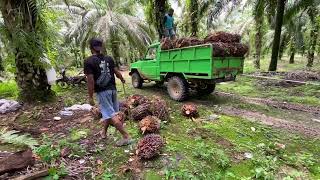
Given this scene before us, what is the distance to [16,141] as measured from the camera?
376cm

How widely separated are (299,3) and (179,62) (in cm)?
1028

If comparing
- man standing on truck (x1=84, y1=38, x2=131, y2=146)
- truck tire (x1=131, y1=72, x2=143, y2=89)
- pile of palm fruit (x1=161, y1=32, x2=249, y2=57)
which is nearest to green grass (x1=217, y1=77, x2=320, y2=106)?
pile of palm fruit (x1=161, y1=32, x2=249, y2=57)

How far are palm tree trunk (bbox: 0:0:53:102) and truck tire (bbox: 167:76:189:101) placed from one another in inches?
151

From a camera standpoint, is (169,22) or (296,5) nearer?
(169,22)

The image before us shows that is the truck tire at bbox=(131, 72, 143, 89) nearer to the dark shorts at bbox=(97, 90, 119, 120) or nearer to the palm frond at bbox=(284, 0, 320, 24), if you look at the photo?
the dark shorts at bbox=(97, 90, 119, 120)

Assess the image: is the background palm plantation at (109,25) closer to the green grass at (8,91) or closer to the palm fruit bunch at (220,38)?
the green grass at (8,91)

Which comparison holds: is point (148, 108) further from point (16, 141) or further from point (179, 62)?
point (16, 141)

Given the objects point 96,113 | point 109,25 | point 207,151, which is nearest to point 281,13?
point 109,25

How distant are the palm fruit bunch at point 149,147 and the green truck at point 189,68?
12.6 ft

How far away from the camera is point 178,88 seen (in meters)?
9.61

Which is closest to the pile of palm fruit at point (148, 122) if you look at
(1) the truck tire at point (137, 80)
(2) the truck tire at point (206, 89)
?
(2) the truck tire at point (206, 89)

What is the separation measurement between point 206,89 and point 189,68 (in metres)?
1.48

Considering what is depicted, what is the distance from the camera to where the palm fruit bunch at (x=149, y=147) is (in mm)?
4871

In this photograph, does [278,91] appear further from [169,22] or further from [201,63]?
[169,22]
